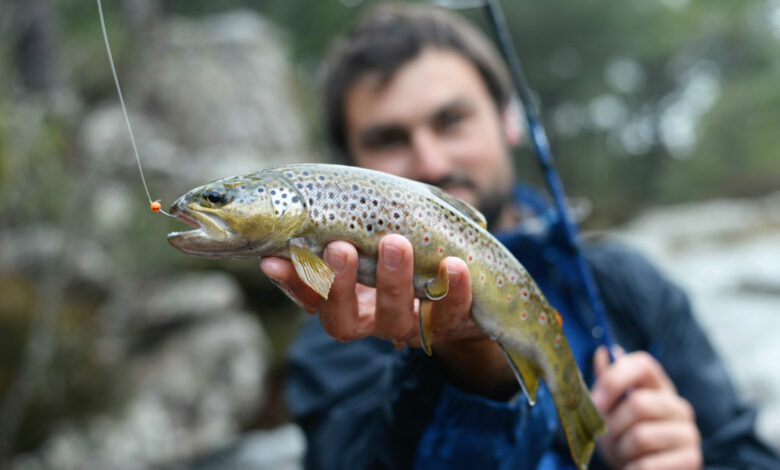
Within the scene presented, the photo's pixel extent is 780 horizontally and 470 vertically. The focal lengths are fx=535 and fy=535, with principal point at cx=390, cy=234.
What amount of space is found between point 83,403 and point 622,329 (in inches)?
171

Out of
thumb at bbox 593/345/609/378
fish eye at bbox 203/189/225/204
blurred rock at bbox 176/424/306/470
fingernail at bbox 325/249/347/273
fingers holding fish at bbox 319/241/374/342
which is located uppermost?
fish eye at bbox 203/189/225/204

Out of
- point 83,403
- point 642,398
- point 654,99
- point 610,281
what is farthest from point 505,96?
point 654,99

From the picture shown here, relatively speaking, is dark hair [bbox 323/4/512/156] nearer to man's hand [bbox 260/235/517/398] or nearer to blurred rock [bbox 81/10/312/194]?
man's hand [bbox 260/235/517/398]

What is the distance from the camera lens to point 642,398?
169cm

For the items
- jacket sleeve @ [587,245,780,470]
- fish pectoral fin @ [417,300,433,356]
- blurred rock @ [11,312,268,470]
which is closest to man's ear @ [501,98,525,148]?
jacket sleeve @ [587,245,780,470]

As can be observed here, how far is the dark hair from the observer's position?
2496mm

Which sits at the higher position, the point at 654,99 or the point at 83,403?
the point at 83,403

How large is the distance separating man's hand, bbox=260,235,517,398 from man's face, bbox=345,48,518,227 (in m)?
1.06

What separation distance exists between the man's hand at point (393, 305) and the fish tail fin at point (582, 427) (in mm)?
196

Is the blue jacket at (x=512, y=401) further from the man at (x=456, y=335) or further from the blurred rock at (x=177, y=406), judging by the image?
the blurred rock at (x=177, y=406)

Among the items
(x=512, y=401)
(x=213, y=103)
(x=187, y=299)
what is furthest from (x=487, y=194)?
(x=213, y=103)

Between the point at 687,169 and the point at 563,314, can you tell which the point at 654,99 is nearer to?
the point at 687,169

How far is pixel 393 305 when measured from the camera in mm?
1040

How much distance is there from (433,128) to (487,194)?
1.41 feet
